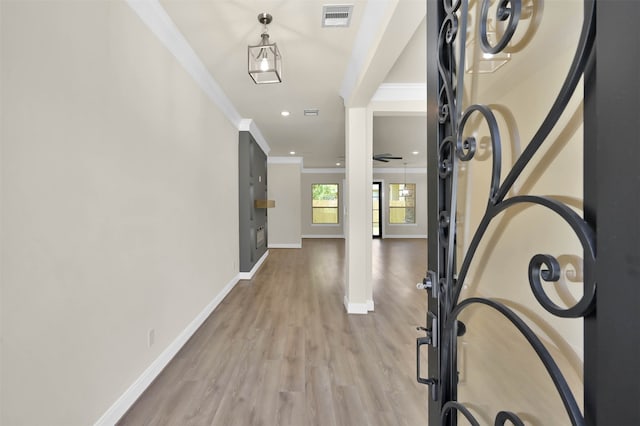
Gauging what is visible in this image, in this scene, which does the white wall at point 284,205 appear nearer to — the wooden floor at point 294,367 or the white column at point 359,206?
the wooden floor at point 294,367

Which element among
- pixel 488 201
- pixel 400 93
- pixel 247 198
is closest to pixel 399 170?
pixel 247 198

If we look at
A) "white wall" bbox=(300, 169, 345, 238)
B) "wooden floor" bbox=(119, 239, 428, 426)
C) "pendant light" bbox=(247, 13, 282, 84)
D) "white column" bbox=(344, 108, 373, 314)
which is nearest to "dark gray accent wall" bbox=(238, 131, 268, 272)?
"wooden floor" bbox=(119, 239, 428, 426)

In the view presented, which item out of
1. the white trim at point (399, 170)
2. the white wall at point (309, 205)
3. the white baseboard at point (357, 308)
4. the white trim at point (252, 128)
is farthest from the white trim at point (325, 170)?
the white baseboard at point (357, 308)

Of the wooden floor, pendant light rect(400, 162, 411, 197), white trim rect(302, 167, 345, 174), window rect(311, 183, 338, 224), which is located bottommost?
the wooden floor

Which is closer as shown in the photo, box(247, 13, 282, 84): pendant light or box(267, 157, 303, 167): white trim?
box(247, 13, 282, 84): pendant light

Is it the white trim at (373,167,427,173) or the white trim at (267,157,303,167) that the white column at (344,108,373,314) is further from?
the white trim at (373,167,427,173)

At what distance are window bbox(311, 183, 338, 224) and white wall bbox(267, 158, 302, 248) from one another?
2.18 meters

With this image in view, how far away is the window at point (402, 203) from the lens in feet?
37.0

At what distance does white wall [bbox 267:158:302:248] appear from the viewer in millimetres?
8781

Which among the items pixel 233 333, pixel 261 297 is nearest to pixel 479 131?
pixel 233 333

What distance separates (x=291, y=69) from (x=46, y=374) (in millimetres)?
2895

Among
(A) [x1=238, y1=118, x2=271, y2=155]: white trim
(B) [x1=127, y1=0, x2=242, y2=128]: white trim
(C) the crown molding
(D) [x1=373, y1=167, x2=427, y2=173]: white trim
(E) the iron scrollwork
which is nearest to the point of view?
(E) the iron scrollwork

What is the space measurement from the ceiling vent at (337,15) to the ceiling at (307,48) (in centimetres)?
4

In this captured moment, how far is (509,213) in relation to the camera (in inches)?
25.6
